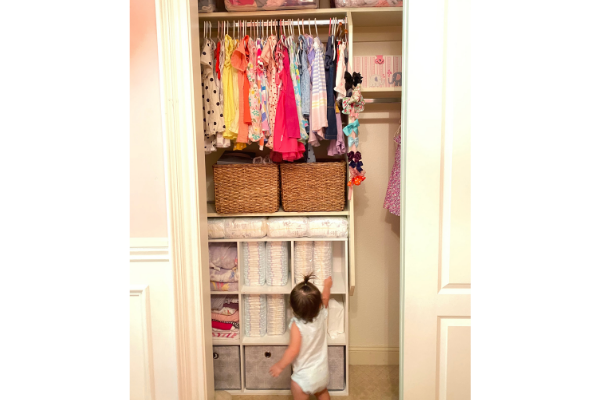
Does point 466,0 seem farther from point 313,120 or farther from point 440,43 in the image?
point 313,120

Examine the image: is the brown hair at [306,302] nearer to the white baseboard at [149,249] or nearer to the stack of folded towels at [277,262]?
the stack of folded towels at [277,262]

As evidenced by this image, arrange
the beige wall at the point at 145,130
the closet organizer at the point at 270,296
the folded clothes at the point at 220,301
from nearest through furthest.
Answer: the beige wall at the point at 145,130 < the closet organizer at the point at 270,296 < the folded clothes at the point at 220,301

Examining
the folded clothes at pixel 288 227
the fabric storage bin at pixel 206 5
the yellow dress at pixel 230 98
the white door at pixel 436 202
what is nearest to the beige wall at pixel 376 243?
the folded clothes at pixel 288 227

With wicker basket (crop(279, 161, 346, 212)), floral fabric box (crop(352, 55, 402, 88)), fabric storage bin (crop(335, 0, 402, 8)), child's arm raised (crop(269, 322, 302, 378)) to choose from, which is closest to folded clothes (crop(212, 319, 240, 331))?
child's arm raised (crop(269, 322, 302, 378))

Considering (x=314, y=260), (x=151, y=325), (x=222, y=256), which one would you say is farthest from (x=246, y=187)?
(x=151, y=325)

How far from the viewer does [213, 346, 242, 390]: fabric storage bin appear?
2412 millimetres

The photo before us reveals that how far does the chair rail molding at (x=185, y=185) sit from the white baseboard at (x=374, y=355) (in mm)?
1284

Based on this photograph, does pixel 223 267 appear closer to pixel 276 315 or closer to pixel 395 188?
pixel 276 315

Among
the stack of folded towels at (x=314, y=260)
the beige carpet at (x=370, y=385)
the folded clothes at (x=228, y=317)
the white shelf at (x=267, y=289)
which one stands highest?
the stack of folded towels at (x=314, y=260)

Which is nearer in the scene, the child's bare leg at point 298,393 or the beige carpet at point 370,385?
the child's bare leg at point 298,393

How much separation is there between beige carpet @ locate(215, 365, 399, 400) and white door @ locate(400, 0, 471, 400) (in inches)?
29.2

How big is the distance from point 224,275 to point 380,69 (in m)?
1.52

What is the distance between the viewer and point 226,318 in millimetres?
2432

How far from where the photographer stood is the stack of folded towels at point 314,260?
7.87 ft
